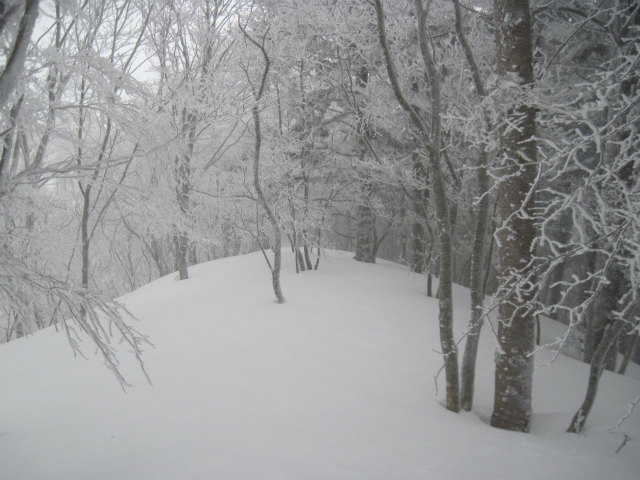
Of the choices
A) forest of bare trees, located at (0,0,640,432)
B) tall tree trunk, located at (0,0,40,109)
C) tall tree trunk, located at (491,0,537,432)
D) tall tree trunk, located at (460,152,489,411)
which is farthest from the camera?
tall tree trunk, located at (460,152,489,411)

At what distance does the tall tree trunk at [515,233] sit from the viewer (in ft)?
11.6

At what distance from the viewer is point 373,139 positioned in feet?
34.9

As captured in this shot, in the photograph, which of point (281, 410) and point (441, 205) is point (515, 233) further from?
point (281, 410)

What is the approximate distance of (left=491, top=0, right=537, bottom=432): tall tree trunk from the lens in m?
3.53

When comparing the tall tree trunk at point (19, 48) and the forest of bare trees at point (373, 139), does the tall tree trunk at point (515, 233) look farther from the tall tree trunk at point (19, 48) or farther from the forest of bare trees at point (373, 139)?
the tall tree trunk at point (19, 48)

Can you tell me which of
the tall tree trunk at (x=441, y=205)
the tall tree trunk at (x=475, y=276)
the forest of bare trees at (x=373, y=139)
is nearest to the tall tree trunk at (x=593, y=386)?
the forest of bare trees at (x=373, y=139)

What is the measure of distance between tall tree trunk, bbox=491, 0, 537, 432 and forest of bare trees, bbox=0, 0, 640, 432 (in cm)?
2

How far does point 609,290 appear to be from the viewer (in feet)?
22.8

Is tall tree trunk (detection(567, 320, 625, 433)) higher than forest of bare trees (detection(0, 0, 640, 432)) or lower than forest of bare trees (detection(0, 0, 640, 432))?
lower

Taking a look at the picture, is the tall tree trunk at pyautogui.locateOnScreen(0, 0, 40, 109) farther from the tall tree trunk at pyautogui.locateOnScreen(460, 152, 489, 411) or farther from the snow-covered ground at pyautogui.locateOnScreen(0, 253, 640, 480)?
the tall tree trunk at pyautogui.locateOnScreen(460, 152, 489, 411)

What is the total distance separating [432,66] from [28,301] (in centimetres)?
434

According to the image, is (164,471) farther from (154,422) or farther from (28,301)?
(28,301)

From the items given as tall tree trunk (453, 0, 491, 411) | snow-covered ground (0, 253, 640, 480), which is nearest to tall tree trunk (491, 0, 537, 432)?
snow-covered ground (0, 253, 640, 480)

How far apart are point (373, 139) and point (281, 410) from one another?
27.9ft
